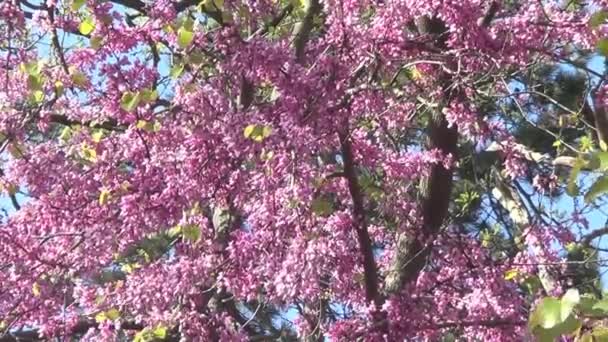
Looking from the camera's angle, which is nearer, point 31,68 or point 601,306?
point 601,306

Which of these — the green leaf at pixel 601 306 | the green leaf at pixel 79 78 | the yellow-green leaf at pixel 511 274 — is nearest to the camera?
the green leaf at pixel 601 306

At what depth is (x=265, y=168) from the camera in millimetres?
3920

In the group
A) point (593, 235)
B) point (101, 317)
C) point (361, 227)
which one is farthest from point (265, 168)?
point (593, 235)

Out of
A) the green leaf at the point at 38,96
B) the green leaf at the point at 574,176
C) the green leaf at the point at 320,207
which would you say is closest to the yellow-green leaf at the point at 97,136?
the green leaf at the point at 38,96

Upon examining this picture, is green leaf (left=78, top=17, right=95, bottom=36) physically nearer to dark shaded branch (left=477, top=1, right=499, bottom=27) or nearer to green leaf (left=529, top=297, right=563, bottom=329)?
dark shaded branch (left=477, top=1, right=499, bottom=27)

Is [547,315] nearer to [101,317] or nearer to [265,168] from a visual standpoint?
[265,168]

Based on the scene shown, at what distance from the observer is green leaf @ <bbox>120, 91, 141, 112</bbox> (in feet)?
13.0

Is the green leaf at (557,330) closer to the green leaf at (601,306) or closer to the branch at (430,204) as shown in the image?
the green leaf at (601,306)

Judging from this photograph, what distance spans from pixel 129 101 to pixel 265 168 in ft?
2.13

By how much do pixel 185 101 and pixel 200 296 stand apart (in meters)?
0.97

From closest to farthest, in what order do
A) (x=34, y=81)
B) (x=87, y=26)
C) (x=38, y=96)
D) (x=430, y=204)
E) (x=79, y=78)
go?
(x=34, y=81) → (x=87, y=26) → (x=79, y=78) → (x=38, y=96) → (x=430, y=204)

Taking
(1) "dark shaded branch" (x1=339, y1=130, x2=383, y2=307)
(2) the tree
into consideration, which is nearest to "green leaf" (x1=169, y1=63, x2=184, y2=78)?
(2) the tree

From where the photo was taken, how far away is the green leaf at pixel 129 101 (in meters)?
3.97

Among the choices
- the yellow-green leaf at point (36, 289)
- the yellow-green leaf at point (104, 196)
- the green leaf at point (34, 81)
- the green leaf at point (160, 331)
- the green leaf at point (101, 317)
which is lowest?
the green leaf at point (160, 331)
